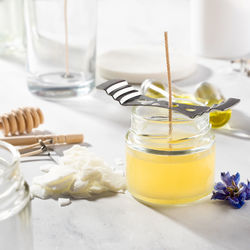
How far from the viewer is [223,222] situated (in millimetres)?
742

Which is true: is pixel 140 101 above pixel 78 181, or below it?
above

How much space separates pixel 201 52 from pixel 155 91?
0.40 m

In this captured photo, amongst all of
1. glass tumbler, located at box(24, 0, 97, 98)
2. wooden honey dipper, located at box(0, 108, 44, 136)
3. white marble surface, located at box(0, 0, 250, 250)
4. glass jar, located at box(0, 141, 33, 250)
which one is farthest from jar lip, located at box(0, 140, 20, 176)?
glass tumbler, located at box(24, 0, 97, 98)

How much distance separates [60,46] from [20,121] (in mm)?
268

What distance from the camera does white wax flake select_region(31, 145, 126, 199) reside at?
81 centimetres

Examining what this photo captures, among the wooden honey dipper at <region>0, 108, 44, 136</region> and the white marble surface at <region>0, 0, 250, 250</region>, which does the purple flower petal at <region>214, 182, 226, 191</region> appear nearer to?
the white marble surface at <region>0, 0, 250, 250</region>

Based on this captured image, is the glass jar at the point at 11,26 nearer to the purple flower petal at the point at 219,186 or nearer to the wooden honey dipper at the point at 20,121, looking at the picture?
the wooden honey dipper at the point at 20,121

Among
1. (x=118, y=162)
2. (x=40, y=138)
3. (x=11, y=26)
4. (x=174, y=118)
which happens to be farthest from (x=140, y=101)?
(x=11, y=26)

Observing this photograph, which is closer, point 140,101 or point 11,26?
point 140,101

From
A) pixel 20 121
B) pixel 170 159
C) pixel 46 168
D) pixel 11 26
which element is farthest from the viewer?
pixel 11 26

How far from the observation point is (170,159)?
74cm

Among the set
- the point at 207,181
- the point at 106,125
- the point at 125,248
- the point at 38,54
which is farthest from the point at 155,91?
the point at 125,248

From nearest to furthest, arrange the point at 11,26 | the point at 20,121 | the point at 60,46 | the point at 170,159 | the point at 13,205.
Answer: the point at 13,205, the point at 170,159, the point at 20,121, the point at 60,46, the point at 11,26

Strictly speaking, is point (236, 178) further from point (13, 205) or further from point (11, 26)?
point (11, 26)
